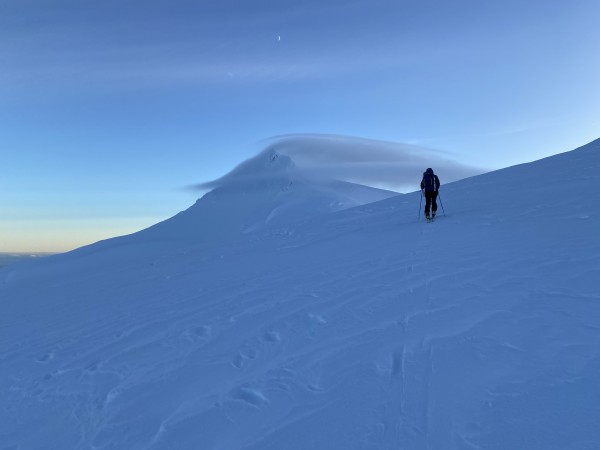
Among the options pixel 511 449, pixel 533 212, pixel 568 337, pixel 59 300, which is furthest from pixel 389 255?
pixel 59 300

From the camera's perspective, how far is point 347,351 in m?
5.64

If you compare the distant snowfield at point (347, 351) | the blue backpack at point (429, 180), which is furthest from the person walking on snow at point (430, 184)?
the distant snowfield at point (347, 351)

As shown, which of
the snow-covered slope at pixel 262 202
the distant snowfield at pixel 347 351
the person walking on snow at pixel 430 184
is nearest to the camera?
the distant snowfield at pixel 347 351

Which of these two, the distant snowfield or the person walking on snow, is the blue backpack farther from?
the distant snowfield

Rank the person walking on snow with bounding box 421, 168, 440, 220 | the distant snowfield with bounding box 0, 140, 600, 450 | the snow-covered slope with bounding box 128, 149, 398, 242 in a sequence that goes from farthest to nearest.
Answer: the snow-covered slope with bounding box 128, 149, 398, 242 < the person walking on snow with bounding box 421, 168, 440, 220 < the distant snowfield with bounding box 0, 140, 600, 450

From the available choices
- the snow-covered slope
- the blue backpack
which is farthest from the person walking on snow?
the snow-covered slope

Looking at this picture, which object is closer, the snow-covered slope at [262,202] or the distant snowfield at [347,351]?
the distant snowfield at [347,351]

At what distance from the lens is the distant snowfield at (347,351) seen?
4051mm

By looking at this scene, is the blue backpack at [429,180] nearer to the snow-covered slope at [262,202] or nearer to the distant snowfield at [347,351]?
the distant snowfield at [347,351]

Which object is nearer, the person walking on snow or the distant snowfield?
the distant snowfield

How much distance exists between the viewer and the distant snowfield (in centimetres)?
405

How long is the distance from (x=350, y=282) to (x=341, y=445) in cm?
532

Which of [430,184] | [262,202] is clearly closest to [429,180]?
[430,184]

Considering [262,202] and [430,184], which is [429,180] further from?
[262,202]
